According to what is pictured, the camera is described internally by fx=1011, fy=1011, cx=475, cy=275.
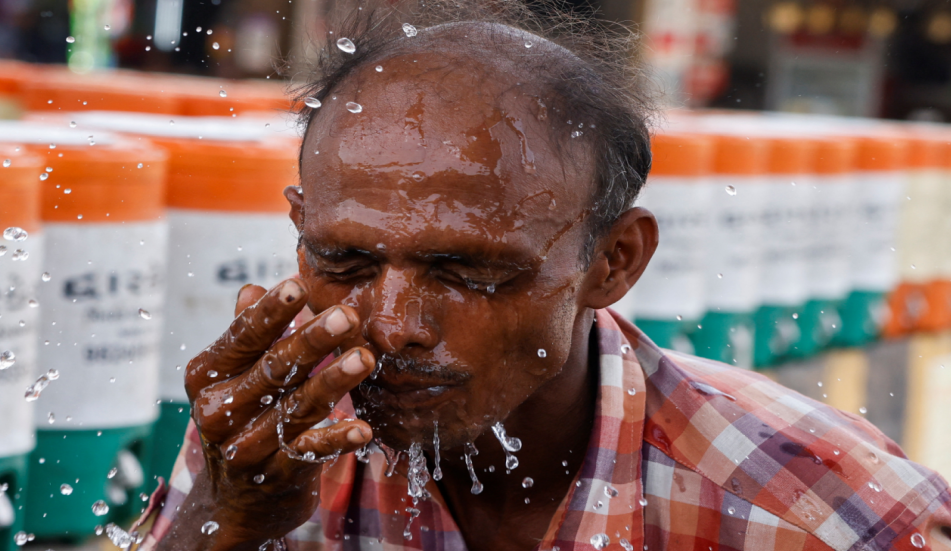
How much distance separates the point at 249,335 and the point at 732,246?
342 centimetres

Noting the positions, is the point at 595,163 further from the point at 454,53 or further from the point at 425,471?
the point at 425,471

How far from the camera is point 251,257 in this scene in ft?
11.0

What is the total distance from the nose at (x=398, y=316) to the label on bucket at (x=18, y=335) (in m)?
1.46

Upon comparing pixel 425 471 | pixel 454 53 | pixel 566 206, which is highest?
pixel 454 53

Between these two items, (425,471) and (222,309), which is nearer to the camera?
(425,471)

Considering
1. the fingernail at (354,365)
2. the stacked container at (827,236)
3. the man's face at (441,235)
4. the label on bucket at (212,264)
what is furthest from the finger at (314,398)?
the stacked container at (827,236)

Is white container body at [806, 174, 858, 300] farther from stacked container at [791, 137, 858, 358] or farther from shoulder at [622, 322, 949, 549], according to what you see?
shoulder at [622, 322, 949, 549]

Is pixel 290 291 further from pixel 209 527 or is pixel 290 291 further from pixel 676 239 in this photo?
pixel 676 239

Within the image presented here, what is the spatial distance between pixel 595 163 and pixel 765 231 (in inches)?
122

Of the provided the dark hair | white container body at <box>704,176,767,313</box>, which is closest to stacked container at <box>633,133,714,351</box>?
white container body at <box>704,176,767,313</box>

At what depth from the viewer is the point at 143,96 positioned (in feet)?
18.4

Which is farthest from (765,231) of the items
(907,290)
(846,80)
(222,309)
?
(846,80)

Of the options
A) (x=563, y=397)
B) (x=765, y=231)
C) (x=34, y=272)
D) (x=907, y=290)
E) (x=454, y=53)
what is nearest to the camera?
(x=454, y=53)

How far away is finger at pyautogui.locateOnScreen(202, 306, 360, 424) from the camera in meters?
1.54
